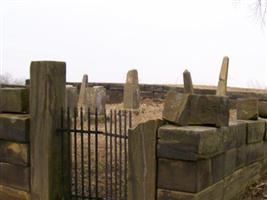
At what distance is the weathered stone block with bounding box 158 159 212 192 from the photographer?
4.62m

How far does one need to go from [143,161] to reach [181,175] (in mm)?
442

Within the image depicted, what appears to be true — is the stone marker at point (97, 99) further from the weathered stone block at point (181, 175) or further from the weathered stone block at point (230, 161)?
the weathered stone block at point (181, 175)

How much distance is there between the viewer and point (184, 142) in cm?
459

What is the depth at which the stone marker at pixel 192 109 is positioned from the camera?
15.6ft

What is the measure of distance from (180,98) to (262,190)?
2710 millimetres

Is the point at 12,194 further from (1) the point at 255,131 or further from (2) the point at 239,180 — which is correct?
(1) the point at 255,131

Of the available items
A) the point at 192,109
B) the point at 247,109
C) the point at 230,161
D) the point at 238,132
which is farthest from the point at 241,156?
the point at 192,109

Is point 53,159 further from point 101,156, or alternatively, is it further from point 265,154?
point 265,154

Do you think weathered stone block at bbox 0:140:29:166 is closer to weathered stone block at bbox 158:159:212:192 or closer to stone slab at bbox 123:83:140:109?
weathered stone block at bbox 158:159:212:192

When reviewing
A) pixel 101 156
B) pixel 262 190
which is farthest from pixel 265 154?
pixel 101 156

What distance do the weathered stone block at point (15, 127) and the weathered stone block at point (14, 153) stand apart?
0.27 ft

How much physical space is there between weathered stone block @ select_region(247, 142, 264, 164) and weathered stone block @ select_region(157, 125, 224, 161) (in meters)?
1.97

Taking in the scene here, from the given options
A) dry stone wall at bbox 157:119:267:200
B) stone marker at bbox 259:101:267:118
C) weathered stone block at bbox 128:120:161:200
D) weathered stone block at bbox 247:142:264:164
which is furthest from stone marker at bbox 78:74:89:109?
weathered stone block at bbox 128:120:161:200

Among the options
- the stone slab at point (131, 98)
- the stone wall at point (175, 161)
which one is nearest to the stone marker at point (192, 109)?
the stone wall at point (175, 161)
